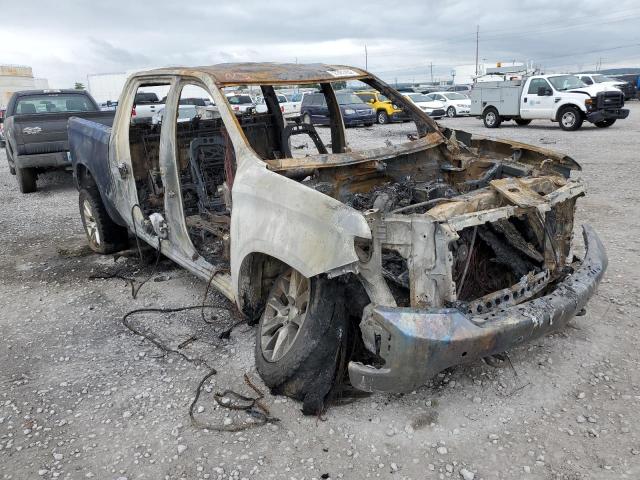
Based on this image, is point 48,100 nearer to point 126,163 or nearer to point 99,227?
point 99,227

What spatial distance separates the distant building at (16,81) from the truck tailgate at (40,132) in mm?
40851

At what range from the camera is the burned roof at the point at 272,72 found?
3742mm

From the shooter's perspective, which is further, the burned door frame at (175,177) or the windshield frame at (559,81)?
the windshield frame at (559,81)

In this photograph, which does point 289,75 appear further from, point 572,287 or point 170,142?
point 572,287

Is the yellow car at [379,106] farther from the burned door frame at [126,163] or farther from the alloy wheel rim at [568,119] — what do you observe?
the burned door frame at [126,163]

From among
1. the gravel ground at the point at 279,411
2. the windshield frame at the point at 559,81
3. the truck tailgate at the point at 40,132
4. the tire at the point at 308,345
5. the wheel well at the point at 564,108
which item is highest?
the windshield frame at the point at 559,81

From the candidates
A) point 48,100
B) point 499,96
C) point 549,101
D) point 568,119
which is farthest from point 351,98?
point 48,100

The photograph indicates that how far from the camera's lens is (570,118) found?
16.5 metres

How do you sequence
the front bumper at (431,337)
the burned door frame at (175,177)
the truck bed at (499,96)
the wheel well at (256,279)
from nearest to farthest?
1. the front bumper at (431,337)
2. the wheel well at (256,279)
3. the burned door frame at (175,177)
4. the truck bed at (499,96)

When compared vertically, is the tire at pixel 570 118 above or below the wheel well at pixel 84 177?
below

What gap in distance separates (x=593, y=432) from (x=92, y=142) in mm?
4717

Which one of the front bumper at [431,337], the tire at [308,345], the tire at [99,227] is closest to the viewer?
the front bumper at [431,337]

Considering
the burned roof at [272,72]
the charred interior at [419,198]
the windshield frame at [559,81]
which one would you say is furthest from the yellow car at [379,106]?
the burned roof at [272,72]

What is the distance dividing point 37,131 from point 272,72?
6844 millimetres
